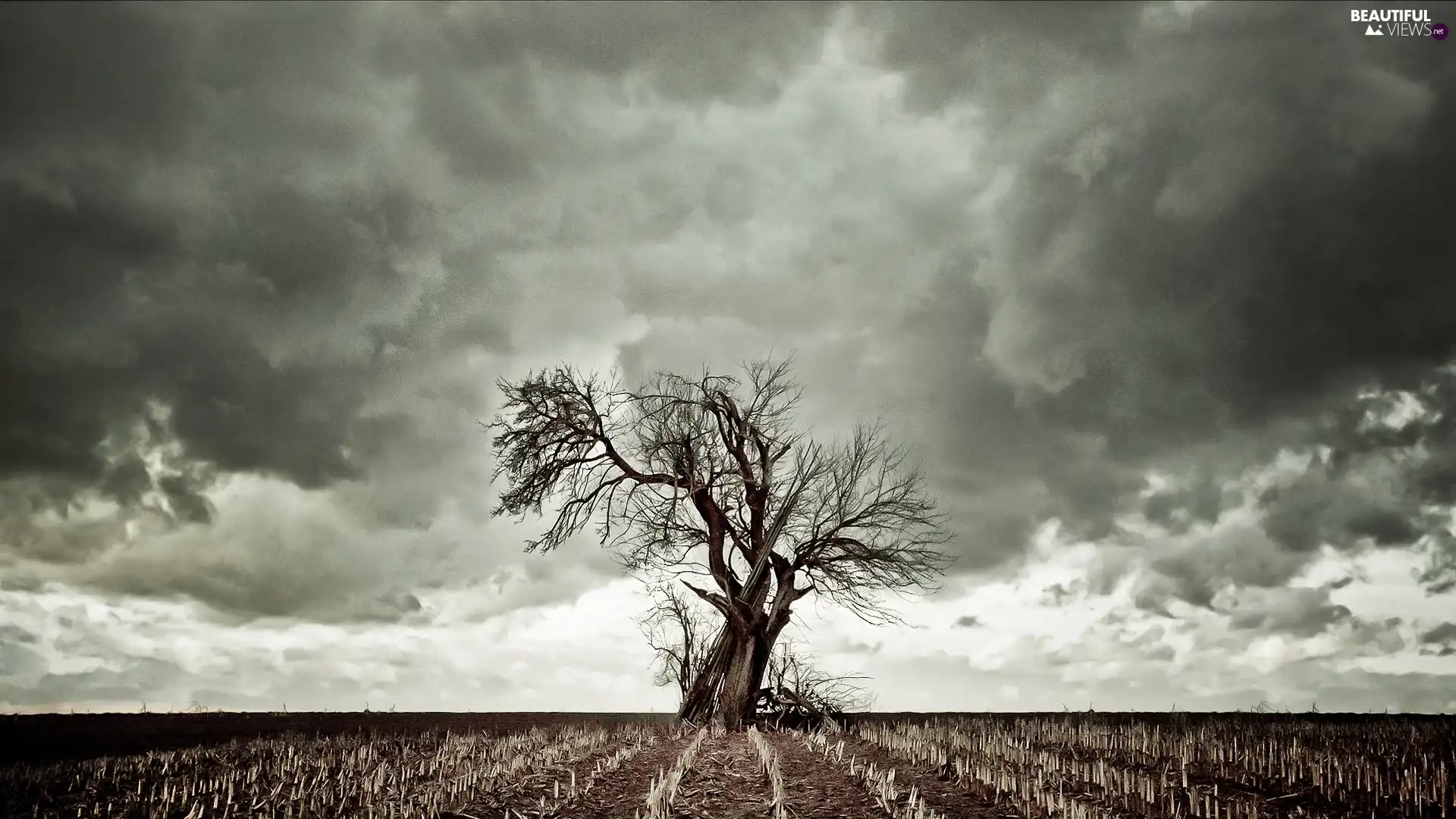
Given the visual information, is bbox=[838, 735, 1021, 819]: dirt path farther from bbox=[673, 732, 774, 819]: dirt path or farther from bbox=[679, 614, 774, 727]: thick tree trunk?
bbox=[679, 614, 774, 727]: thick tree trunk

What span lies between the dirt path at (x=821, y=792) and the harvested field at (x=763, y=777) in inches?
1.7

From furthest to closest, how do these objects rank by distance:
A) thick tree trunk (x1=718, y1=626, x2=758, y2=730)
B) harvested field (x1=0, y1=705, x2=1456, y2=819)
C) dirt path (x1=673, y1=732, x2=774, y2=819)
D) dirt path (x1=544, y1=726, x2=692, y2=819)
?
thick tree trunk (x1=718, y1=626, x2=758, y2=730) < harvested field (x1=0, y1=705, x2=1456, y2=819) < dirt path (x1=673, y1=732, x2=774, y2=819) < dirt path (x1=544, y1=726, x2=692, y2=819)

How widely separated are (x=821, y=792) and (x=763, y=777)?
4.36 ft

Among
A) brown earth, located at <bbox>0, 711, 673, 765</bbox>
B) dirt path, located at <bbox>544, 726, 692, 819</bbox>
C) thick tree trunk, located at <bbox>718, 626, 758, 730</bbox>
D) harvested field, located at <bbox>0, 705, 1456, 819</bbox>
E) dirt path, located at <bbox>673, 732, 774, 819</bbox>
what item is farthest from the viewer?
thick tree trunk, located at <bbox>718, 626, 758, 730</bbox>

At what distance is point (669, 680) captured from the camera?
23969 millimetres

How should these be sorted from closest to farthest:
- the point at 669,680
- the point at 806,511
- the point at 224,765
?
the point at 224,765
the point at 806,511
the point at 669,680

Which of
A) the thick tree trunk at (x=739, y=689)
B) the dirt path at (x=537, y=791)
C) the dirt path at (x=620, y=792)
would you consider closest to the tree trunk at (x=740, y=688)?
the thick tree trunk at (x=739, y=689)

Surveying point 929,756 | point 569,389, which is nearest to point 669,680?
point 569,389

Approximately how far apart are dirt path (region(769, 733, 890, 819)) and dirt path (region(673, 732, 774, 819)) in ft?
1.12

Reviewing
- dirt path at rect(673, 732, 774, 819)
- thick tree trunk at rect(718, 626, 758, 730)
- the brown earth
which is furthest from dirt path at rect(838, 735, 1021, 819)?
the brown earth

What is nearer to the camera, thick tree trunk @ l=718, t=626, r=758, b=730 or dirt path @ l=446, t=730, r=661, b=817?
dirt path @ l=446, t=730, r=661, b=817

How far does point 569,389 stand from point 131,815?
14220mm

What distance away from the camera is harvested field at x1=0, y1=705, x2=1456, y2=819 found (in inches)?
346

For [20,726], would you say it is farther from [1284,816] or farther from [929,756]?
[1284,816]
